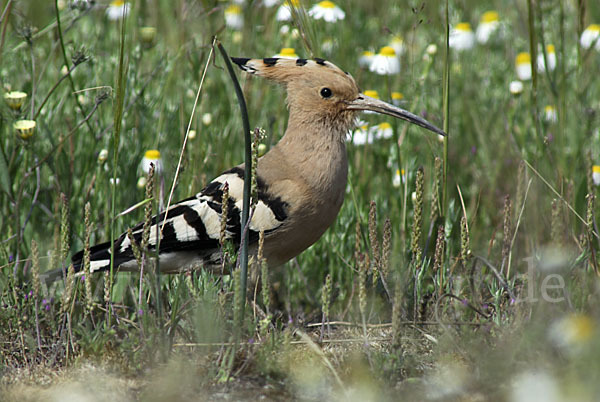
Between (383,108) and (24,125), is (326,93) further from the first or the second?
(24,125)

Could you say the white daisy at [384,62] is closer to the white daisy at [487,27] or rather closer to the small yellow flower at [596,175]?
the small yellow flower at [596,175]

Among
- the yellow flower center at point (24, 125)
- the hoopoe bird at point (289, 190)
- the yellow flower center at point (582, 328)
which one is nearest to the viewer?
the yellow flower center at point (582, 328)

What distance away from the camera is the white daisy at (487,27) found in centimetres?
477

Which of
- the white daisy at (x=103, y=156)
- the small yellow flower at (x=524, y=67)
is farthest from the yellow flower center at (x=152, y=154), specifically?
the small yellow flower at (x=524, y=67)

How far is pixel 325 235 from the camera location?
3.30m

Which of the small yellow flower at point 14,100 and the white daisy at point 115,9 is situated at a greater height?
the white daisy at point 115,9

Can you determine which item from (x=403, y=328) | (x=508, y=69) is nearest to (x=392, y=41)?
(x=508, y=69)

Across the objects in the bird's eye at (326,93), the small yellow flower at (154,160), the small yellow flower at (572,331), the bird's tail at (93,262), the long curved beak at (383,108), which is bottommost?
the bird's tail at (93,262)

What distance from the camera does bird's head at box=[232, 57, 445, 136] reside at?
9.66 ft

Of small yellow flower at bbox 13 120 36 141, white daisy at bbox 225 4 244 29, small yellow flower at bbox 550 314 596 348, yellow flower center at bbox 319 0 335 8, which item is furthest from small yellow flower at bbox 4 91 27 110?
small yellow flower at bbox 550 314 596 348

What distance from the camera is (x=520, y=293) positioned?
229 cm

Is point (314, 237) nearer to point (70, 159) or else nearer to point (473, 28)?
point (70, 159)

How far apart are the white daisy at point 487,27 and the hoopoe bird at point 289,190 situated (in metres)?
2.14

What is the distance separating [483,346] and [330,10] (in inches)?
90.6
